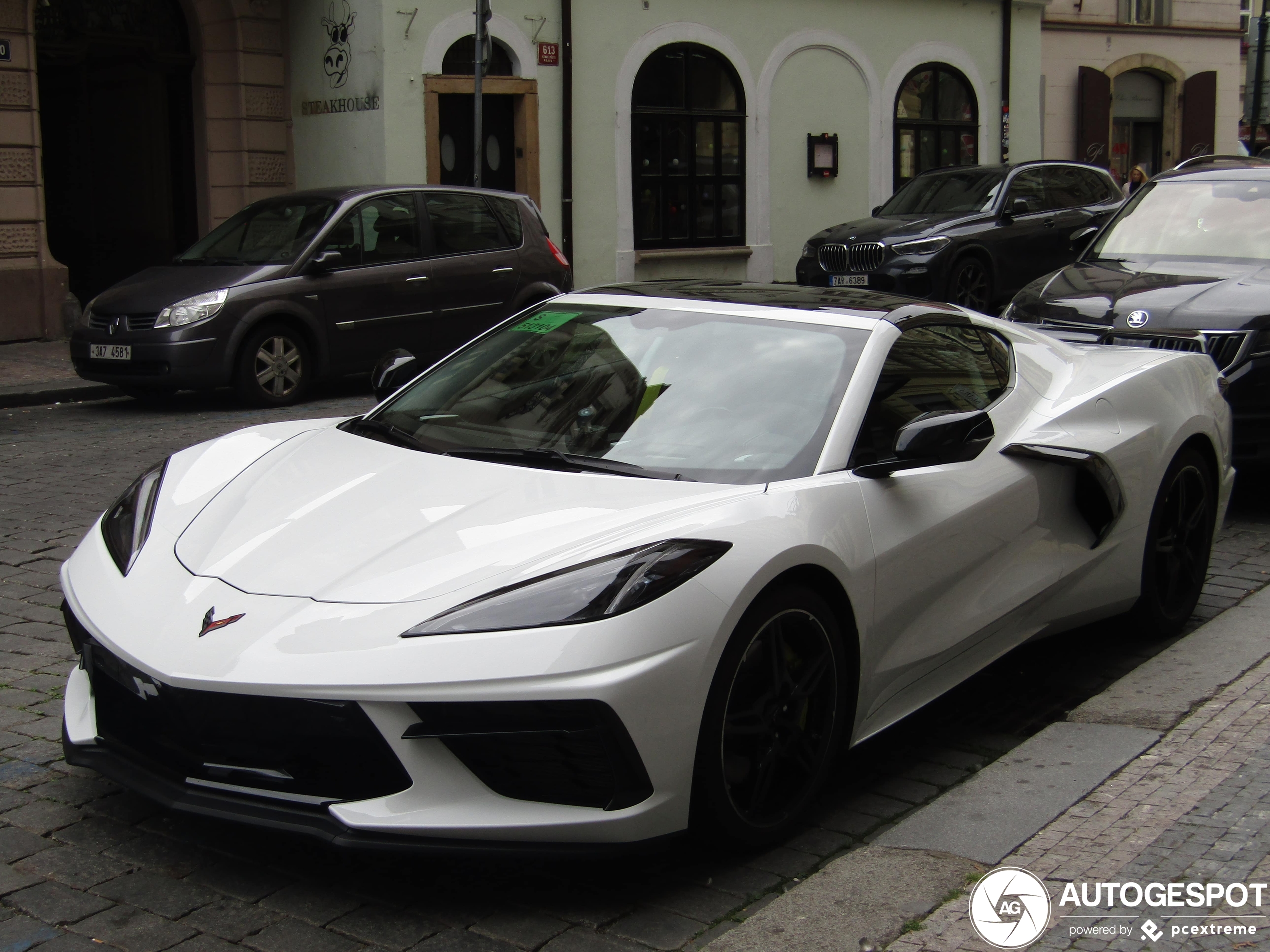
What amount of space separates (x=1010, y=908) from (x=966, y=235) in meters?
13.1

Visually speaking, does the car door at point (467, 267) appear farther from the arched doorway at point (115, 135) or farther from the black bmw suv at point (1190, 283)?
the arched doorway at point (115, 135)

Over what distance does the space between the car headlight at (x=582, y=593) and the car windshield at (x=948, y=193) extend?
13.4 meters

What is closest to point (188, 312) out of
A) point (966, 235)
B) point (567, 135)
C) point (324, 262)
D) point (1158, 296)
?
point (324, 262)

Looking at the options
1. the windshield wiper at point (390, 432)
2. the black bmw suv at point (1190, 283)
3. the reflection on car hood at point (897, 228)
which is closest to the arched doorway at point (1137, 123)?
the reflection on car hood at point (897, 228)

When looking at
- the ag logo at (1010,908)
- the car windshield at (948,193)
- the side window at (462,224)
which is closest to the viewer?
the ag logo at (1010,908)

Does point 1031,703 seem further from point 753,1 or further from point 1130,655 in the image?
point 753,1

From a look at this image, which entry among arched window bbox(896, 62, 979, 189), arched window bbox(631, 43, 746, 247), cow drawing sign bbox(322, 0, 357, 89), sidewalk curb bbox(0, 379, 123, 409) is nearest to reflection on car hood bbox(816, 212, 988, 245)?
arched window bbox(631, 43, 746, 247)

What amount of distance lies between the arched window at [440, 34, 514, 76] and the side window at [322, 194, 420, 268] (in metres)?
5.88

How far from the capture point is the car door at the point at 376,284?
11.5 metres

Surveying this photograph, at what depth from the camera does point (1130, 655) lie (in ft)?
17.1

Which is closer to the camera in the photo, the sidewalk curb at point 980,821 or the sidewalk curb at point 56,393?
the sidewalk curb at point 980,821

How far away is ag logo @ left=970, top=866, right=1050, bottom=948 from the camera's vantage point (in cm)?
279

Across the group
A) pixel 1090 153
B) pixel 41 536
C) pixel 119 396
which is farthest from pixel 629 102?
pixel 41 536

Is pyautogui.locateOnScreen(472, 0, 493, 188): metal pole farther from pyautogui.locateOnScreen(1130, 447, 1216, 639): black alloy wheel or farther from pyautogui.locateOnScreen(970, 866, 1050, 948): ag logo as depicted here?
pyautogui.locateOnScreen(970, 866, 1050, 948): ag logo
